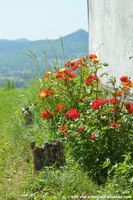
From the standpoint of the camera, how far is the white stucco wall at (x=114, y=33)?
866cm

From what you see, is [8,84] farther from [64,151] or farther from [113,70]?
[64,151]

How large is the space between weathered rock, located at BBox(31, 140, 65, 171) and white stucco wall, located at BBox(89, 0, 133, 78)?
292cm

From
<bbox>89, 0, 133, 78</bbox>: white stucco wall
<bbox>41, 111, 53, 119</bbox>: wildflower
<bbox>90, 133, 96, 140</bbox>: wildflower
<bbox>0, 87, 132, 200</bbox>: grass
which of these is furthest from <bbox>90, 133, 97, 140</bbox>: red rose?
<bbox>89, 0, 133, 78</bbox>: white stucco wall

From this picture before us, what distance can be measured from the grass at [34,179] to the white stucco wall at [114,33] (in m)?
2.00

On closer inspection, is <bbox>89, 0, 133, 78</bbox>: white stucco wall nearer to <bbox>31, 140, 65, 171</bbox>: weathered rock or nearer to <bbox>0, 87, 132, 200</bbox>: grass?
<bbox>0, 87, 132, 200</bbox>: grass

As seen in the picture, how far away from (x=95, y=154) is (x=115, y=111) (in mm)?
513

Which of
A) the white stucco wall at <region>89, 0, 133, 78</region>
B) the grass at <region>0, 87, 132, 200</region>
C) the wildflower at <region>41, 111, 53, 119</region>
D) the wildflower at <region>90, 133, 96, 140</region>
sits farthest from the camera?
the white stucco wall at <region>89, 0, 133, 78</region>

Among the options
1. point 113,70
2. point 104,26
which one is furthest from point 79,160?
point 104,26

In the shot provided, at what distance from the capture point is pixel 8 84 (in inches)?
691

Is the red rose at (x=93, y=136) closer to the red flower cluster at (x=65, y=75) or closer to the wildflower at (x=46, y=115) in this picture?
the wildflower at (x=46, y=115)

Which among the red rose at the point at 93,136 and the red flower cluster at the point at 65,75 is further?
the red flower cluster at the point at 65,75

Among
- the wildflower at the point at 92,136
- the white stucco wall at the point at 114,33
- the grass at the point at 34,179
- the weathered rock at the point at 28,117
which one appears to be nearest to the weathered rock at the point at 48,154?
the grass at the point at 34,179

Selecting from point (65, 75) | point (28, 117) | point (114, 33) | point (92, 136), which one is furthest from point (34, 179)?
point (114, 33)

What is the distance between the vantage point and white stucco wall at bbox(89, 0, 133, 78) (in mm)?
8664
